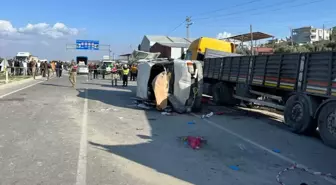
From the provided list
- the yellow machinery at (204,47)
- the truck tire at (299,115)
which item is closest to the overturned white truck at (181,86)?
the truck tire at (299,115)

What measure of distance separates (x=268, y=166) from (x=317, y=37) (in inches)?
2638

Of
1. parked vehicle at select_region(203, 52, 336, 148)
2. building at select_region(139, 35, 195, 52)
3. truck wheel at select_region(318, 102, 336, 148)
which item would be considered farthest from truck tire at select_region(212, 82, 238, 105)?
building at select_region(139, 35, 195, 52)

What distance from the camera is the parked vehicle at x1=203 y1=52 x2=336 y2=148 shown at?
804 centimetres

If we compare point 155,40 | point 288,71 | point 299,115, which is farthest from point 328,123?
point 155,40

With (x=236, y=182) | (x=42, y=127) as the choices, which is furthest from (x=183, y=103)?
(x=236, y=182)

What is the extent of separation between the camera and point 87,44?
6650 cm

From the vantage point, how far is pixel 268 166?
238 inches

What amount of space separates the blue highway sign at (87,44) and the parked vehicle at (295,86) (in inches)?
2190

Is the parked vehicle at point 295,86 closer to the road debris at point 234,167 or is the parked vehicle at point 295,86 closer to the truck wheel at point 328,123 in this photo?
the truck wheel at point 328,123

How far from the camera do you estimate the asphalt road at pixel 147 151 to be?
17.2 ft

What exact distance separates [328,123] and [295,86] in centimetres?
161

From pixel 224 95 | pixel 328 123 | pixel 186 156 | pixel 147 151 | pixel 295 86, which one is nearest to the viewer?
pixel 186 156

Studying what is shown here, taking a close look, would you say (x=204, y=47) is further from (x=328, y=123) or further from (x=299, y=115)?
(x=328, y=123)

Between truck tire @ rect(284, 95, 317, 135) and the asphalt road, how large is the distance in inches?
10.1
